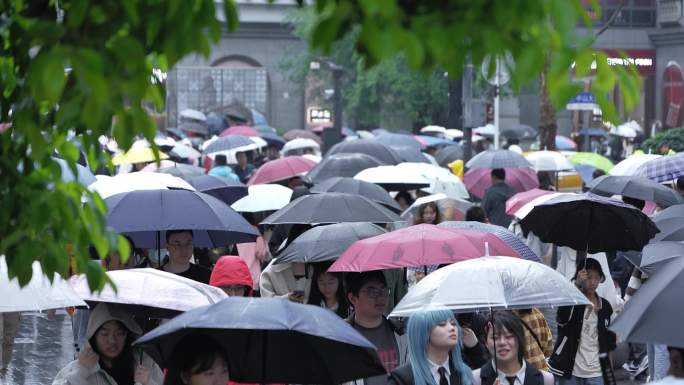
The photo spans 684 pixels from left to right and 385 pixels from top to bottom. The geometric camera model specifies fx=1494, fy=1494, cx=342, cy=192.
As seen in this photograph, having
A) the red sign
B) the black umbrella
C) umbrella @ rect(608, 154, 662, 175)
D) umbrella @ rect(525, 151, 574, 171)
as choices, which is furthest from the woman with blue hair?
the red sign

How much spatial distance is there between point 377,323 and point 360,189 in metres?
6.75

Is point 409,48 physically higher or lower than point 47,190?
higher

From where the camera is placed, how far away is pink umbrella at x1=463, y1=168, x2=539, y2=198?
21.7 meters

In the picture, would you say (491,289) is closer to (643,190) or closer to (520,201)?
(643,190)

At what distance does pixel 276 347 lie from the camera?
698 centimetres

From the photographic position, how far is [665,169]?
16.8 metres

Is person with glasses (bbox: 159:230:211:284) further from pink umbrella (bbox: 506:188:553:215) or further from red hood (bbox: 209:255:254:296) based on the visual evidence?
pink umbrella (bbox: 506:188:553:215)

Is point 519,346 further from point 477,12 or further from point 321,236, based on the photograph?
point 477,12

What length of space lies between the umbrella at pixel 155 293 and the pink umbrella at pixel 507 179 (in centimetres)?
1343

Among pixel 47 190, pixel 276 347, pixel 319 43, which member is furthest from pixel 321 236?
pixel 319 43

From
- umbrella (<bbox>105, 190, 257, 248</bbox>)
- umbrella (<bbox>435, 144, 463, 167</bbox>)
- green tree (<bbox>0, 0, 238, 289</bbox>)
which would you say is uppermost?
green tree (<bbox>0, 0, 238, 289</bbox>)

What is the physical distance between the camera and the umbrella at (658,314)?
5.73 metres

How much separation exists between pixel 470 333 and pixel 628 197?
6424 millimetres

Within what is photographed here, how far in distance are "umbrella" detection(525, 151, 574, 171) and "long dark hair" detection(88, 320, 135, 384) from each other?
1625 cm
